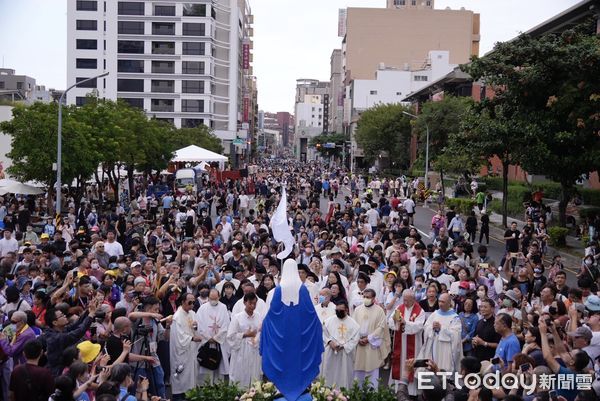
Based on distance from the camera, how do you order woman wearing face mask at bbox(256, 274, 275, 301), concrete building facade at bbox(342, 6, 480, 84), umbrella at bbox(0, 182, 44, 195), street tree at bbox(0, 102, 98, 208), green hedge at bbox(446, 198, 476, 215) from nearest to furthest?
woman wearing face mask at bbox(256, 274, 275, 301)
umbrella at bbox(0, 182, 44, 195)
street tree at bbox(0, 102, 98, 208)
green hedge at bbox(446, 198, 476, 215)
concrete building facade at bbox(342, 6, 480, 84)

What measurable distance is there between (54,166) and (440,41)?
94.9 meters

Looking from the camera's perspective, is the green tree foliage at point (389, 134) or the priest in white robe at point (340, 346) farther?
the green tree foliage at point (389, 134)

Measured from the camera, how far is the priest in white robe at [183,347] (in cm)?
1092

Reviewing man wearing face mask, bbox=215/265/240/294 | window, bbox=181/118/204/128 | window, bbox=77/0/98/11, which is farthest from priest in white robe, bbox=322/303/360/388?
window, bbox=77/0/98/11

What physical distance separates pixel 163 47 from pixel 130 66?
4229 mm

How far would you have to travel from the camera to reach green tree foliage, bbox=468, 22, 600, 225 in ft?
86.8

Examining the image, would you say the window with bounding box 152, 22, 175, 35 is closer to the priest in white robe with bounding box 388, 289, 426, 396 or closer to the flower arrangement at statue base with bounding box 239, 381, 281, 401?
the priest in white robe with bounding box 388, 289, 426, 396

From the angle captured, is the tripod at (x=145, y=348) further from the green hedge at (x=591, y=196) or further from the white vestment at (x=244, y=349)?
the green hedge at (x=591, y=196)

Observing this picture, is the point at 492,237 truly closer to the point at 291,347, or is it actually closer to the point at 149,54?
the point at 291,347

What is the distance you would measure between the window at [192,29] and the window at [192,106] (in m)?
7.30

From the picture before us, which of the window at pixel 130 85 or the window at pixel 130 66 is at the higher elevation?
the window at pixel 130 66

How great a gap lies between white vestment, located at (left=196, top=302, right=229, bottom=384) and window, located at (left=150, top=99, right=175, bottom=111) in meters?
74.8

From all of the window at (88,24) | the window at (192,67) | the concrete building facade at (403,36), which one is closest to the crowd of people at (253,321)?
the window at (192,67)

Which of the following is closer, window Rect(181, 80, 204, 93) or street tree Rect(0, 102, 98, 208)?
street tree Rect(0, 102, 98, 208)
